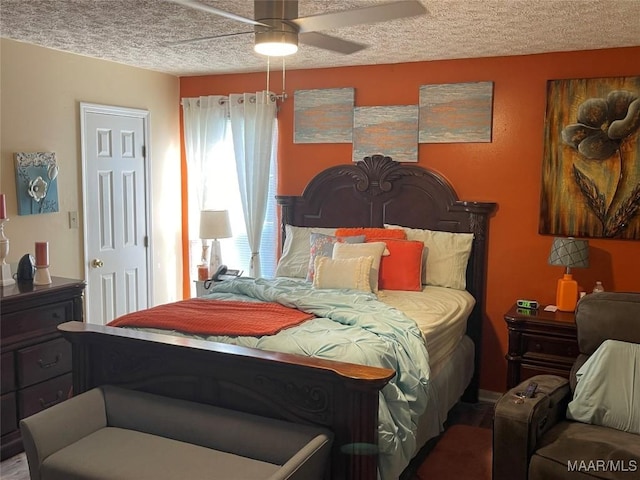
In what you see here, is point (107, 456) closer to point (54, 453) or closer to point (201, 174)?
point (54, 453)

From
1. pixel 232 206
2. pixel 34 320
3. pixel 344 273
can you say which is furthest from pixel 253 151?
pixel 34 320

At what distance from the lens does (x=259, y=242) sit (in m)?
5.00

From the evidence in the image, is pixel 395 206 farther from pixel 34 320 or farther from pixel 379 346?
pixel 34 320

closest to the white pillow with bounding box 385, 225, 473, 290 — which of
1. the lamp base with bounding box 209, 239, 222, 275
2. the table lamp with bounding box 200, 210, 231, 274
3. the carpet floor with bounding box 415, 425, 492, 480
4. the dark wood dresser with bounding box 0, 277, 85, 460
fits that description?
the carpet floor with bounding box 415, 425, 492, 480

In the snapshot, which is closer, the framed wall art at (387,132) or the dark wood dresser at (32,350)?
the dark wood dresser at (32,350)

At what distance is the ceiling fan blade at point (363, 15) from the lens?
2191mm

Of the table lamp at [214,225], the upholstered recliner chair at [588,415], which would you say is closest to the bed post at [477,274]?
the upholstered recliner chair at [588,415]

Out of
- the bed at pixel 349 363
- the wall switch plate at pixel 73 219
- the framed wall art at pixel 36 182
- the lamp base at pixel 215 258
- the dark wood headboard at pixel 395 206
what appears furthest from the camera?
the lamp base at pixel 215 258

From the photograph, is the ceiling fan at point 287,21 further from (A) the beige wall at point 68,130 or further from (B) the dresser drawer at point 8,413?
(B) the dresser drawer at point 8,413

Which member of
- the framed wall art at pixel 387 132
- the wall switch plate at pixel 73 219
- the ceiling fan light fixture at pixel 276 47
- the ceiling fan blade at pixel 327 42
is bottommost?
the wall switch plate at pixel 73 219

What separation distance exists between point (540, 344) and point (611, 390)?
1012 millimetres

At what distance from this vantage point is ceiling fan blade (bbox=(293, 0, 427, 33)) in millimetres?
2191

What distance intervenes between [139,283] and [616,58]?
3.86 meters

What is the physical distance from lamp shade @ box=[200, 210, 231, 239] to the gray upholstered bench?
224 centimetres
